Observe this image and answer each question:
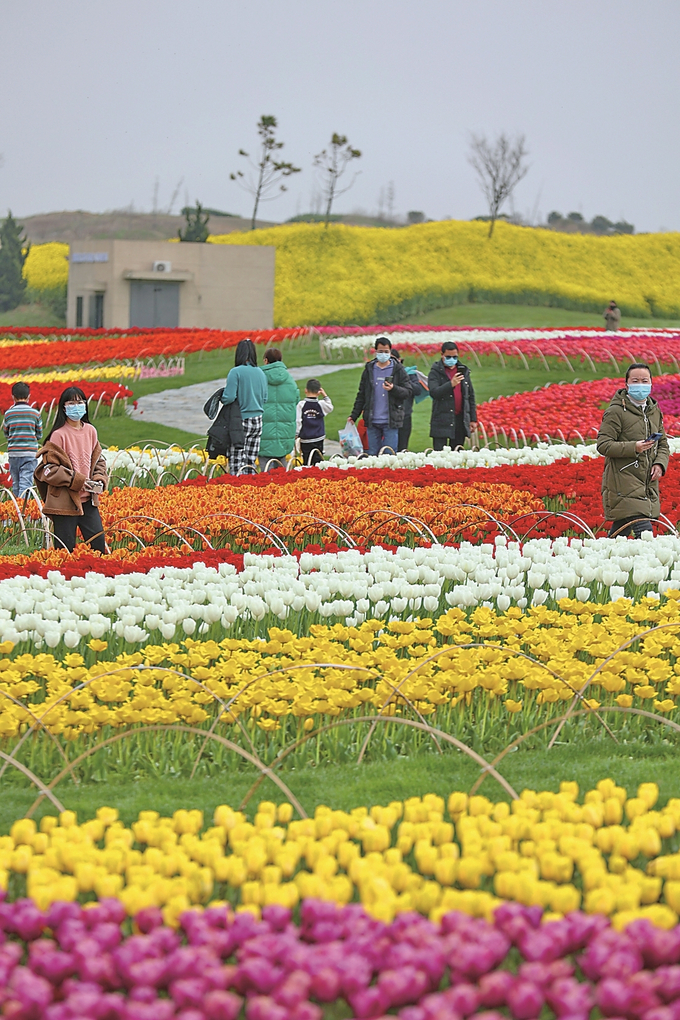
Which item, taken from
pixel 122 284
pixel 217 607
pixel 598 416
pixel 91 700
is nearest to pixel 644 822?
pixel 91 700

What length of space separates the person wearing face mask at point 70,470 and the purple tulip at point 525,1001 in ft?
22.3

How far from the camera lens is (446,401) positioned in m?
14.4

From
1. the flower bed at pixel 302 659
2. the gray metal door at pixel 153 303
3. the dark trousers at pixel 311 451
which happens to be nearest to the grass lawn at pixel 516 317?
the gray metal door at pixel 153 303

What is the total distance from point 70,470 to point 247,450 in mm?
4499

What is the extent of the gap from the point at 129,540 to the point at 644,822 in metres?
6.97

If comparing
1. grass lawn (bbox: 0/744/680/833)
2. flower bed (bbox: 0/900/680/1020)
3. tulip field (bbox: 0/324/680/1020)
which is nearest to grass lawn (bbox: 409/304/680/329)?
tulip field (bbox: 0/324/680/1020)

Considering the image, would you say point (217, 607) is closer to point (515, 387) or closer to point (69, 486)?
point (69, 486)

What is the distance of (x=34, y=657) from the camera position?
633 centimetres

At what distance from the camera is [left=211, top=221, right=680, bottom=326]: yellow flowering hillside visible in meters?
55.5

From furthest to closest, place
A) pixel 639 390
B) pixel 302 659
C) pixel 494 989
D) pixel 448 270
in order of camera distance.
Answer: pixel 448 270 < pixel 639 390 < pixel 302 659 < pixel 494 989

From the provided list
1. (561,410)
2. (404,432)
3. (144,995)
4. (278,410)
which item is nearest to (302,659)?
(144,995)

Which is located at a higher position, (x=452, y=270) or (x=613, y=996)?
(x=452, y=270)

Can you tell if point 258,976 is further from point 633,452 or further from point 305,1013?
point 633,452

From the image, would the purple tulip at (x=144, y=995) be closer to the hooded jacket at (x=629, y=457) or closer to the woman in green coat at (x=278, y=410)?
the hooded jacket at (x=629, y=457)
